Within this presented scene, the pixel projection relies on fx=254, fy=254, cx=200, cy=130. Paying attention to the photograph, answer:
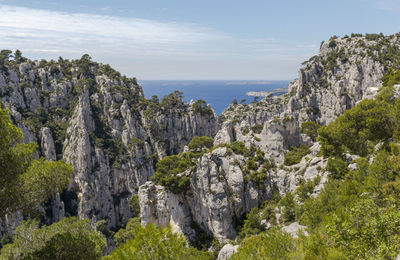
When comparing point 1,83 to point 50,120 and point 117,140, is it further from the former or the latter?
point 117,140

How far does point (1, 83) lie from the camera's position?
7062 cm

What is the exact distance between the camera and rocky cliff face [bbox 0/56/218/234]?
6738 cm

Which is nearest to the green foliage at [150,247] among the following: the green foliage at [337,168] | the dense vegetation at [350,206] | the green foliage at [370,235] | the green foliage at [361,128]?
the dense vegetation at [350,206]

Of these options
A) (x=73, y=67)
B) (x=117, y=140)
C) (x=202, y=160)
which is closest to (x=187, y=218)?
(x=202, y=160)

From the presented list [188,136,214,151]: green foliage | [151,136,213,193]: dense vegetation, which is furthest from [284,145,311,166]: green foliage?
[188,136,214,151]: green foliage

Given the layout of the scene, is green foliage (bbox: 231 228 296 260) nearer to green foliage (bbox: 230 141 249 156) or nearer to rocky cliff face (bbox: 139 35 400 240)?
rocky cliff face (bbox: 139 35 400 240)

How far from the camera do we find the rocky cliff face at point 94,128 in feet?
221

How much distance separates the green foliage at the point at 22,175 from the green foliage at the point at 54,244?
6.31 ft

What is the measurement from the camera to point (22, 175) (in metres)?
15.0

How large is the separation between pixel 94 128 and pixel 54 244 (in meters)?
65.3

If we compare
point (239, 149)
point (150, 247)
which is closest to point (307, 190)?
point (239, 149)

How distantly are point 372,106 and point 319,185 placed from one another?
10453 mm

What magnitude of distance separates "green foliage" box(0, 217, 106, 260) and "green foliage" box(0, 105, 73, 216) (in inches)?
75.8

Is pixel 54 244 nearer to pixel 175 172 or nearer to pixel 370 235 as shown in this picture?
pixel 370 235
